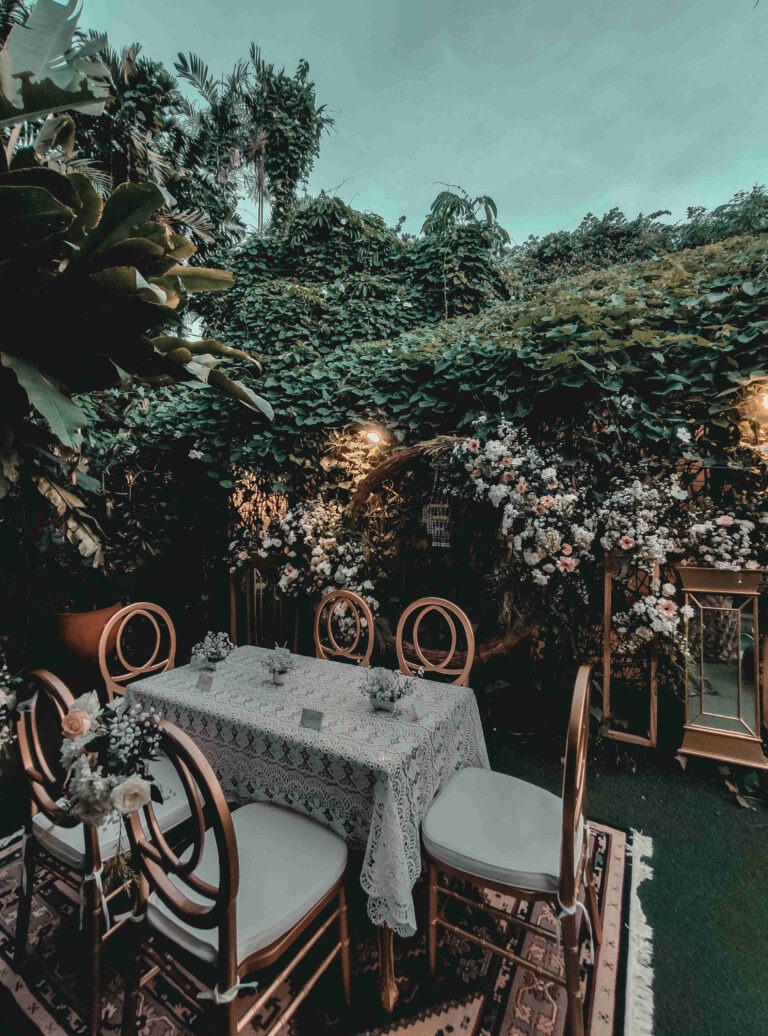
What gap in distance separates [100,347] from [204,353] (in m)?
0.47

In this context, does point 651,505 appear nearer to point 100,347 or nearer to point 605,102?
point 100,347

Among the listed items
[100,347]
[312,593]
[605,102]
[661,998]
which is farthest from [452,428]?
[605,102]

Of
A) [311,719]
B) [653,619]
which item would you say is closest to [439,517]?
[653,619]

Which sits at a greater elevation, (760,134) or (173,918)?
(760,134)

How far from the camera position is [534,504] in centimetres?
232

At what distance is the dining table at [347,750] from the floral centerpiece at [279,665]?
0.10 feet

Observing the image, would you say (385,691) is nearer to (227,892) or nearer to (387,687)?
(387,687)

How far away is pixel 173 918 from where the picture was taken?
1025mm

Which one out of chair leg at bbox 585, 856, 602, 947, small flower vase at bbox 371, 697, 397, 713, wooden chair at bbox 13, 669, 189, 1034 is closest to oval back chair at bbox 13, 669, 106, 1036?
wooden chair at bbox 13, 669, 189, 1034

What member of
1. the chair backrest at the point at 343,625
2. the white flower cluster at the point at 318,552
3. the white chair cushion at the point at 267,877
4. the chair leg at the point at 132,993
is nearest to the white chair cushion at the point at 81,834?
the white chair cushion at the point at 267,877

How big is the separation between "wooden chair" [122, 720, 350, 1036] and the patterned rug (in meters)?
0.12

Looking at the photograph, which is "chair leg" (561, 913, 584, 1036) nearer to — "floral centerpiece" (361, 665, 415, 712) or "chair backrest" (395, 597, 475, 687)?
"floral centerpiece" (361, 665, 415, 712)

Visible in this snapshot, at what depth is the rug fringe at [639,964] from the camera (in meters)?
1.20

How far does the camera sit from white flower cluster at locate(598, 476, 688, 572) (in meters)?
2.17
